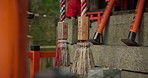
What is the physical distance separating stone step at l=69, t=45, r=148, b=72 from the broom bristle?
0.28 metres

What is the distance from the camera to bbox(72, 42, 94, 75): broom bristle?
2.84 m

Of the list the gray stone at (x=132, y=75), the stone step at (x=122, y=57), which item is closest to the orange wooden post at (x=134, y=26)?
the stone step at (x=122, y=57)

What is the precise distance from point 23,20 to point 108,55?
2899mm

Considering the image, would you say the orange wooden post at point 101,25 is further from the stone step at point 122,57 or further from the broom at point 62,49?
the broom at point 62,49

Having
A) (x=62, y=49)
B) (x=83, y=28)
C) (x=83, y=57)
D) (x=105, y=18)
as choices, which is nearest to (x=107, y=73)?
(x=83, y=57)

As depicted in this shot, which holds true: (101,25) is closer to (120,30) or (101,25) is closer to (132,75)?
(120,30)

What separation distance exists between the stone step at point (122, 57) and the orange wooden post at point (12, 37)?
252cm

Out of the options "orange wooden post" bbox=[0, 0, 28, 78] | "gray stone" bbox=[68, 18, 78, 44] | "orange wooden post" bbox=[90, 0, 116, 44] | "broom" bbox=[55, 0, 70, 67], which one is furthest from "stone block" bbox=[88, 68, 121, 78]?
"orange wooden post" bbox=[0, 0, 28, 78]

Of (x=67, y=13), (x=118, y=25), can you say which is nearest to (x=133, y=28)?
(x=118, y=25)

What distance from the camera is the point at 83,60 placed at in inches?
112

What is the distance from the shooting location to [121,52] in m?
2.84

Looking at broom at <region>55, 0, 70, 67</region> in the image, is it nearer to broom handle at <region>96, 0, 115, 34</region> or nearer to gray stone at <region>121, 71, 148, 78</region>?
broom handle at <region>96, 0, 115, 34</region>

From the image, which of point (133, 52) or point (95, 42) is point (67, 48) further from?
point (133, 52)

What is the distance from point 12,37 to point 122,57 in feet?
8.99
